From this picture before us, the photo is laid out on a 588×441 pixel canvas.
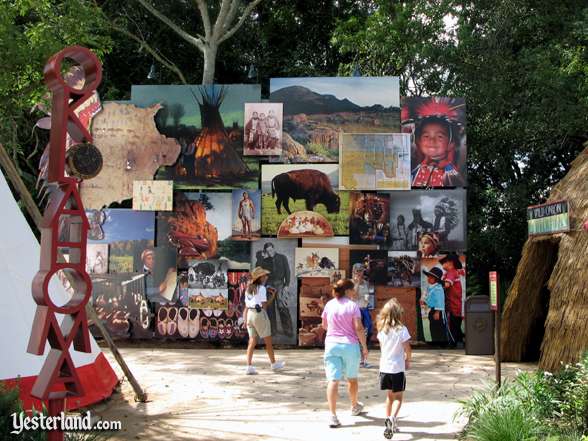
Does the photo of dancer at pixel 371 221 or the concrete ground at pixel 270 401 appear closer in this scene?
the concrete ground at pixel 270 401

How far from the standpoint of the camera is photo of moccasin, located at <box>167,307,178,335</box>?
50.3 ft

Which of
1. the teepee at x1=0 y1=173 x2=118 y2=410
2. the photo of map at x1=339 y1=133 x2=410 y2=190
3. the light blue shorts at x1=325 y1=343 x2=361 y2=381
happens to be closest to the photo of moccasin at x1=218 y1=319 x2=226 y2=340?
the photo of map at x1=339 y1=133 x2=410 y2=190

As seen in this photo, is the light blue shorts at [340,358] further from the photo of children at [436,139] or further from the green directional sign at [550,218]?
the photo of children at [436,139]

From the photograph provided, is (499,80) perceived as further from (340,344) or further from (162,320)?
(340,344)

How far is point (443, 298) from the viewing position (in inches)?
587

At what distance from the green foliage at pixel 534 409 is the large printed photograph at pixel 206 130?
30.6 ft

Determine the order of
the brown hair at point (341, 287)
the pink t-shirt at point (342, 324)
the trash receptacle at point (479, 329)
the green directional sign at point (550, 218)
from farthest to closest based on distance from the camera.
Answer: the trash receptacle at point (479, 329) → the green directional sign at point (550, 218) → the brown hair at point (341, 287) → the pink t-shirt at point (342, 324)

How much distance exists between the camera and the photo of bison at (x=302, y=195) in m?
15.3

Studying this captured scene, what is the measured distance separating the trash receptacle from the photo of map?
125 inches

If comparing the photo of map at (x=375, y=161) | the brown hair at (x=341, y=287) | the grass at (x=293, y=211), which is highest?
the photo of map at (x=375, y=161)

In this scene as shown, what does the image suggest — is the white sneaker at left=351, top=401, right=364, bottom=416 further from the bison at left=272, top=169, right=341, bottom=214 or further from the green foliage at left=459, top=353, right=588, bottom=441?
the bison at left=272, top=169, right=341, bottom=214

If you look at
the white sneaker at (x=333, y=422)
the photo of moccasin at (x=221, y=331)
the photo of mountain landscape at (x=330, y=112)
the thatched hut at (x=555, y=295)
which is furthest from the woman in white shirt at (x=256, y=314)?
the photo of mountain landscape at (x=330, y=112)

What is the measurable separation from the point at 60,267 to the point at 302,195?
395 inches

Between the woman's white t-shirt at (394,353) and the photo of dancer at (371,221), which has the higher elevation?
the photo of dancer at (371,221)
